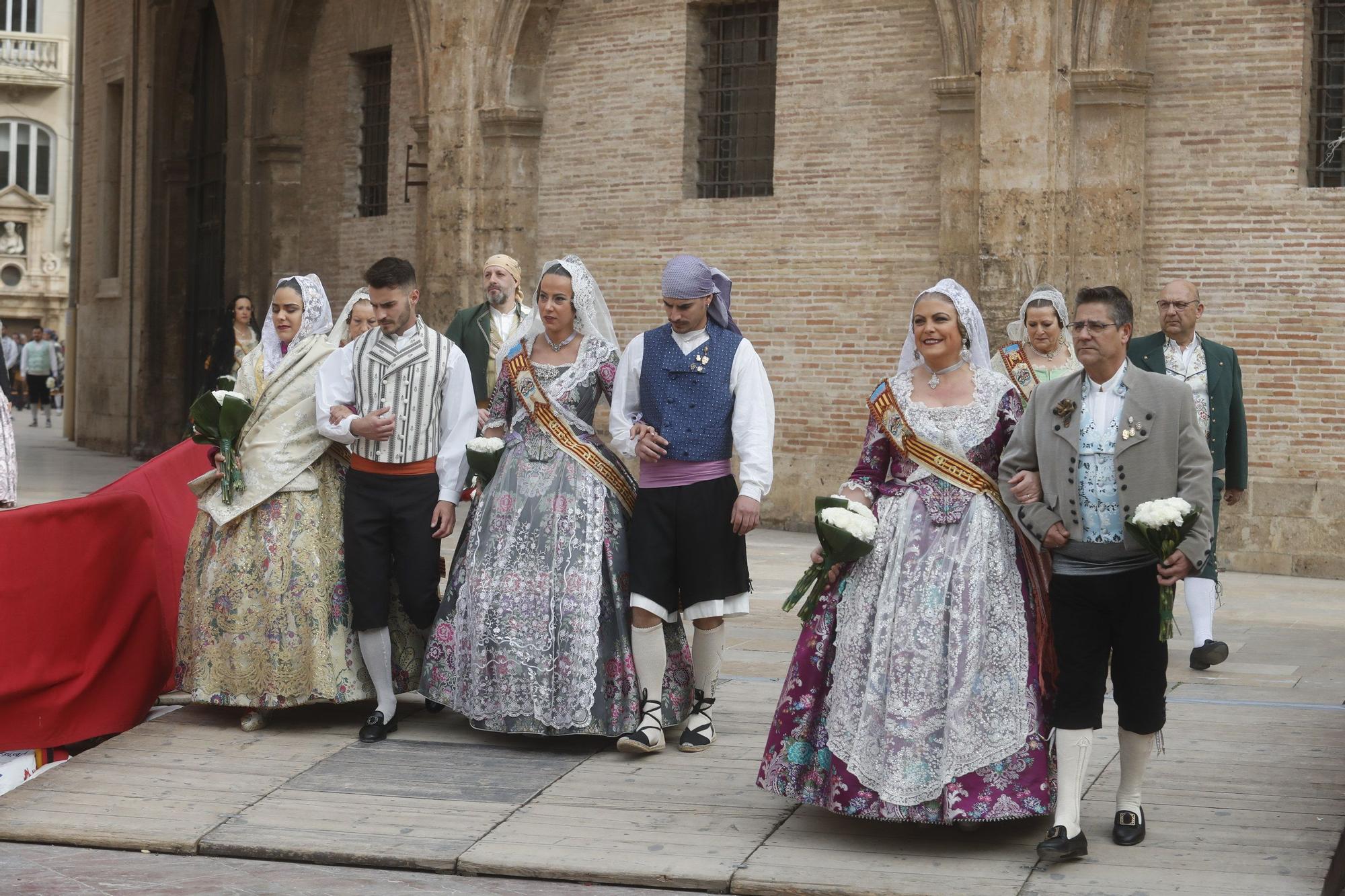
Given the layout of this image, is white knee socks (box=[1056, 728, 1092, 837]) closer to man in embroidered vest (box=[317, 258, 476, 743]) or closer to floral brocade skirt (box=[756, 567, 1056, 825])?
floral brocade skirt (box=[756, 567, 1056, 825])

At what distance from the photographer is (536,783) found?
625cm

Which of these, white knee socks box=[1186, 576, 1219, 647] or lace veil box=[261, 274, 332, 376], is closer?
lace veil box=[261, 274, 332, 376]

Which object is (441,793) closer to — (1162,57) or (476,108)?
(1162,57)

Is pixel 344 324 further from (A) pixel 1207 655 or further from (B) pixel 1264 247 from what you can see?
(B) pixel 1264 247

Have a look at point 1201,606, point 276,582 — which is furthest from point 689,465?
point 1201,606

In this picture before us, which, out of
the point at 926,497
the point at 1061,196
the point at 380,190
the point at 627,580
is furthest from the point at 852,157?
the point at 926,497

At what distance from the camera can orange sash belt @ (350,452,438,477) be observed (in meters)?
6.95

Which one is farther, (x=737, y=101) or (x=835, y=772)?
(x=737, y=101)

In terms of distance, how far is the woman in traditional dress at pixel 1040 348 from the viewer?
8094 mm

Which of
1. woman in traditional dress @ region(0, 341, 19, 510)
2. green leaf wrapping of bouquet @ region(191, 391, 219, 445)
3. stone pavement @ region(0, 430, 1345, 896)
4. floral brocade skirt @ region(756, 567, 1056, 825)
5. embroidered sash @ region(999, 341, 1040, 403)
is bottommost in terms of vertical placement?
stone pavement @ region(0, 430, 1345, 896)

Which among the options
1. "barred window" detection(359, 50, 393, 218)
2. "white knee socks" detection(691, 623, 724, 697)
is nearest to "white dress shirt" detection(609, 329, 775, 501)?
"white knee socks" detection(691, 623, 724, 697)

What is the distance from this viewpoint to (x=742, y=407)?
21.4 ft

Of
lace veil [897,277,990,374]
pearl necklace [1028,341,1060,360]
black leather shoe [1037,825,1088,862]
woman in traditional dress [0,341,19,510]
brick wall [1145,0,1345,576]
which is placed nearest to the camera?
black leather shoe [1037,825,1088,862]

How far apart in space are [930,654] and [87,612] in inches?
132
